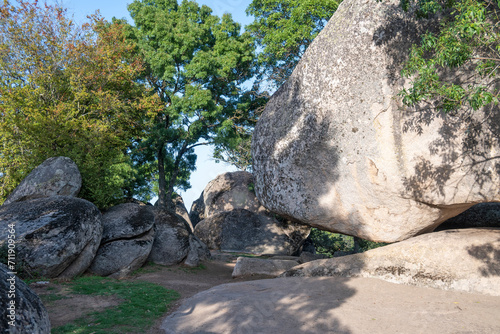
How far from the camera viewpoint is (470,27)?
21.7 ft

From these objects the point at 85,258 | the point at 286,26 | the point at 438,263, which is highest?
the point at 286,26

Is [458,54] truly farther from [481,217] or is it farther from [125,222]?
[125,222]

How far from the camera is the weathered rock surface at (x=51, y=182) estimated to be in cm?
1319

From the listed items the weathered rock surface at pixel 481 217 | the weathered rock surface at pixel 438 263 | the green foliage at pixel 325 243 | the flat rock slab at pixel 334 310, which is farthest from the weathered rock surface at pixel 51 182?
the green foliage at pixel 325 243

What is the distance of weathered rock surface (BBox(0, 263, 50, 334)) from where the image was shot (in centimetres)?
462

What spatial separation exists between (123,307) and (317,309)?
14.2ft

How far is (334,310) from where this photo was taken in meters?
8.01

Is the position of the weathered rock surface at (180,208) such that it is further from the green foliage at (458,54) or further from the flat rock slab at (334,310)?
the green foliage at (458,54)

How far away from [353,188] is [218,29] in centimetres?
1701

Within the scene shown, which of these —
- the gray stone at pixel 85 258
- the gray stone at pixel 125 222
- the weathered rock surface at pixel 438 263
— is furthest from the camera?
the gray stone at pixel 125 222

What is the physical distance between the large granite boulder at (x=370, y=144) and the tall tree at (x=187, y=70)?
10.5 m

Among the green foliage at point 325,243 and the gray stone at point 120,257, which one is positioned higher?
the gray stone at point 120,257

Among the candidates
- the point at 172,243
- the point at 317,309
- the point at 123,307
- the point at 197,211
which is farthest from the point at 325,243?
the point at 123,307

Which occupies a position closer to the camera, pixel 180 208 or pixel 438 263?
pixel 438 263
